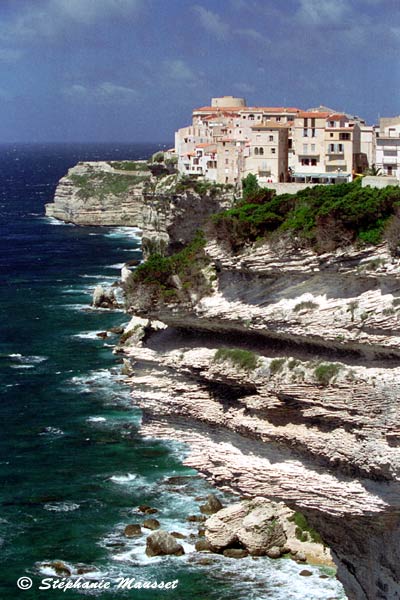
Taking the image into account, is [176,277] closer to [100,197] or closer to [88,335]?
[88,335]

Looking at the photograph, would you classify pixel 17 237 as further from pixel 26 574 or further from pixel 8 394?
pixel 26 574

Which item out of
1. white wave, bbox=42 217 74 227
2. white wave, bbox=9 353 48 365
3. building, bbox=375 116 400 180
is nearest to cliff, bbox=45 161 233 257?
white wave, bbox=42 217 74 227

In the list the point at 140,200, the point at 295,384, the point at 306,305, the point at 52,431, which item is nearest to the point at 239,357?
A: the point at 295,384

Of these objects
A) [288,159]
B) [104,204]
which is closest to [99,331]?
[288,159]

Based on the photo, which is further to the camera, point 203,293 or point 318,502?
point 203,293

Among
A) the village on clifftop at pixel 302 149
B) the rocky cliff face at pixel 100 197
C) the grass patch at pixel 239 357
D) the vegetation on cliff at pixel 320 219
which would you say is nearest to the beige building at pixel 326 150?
the village on clifftop at pixel 302 149

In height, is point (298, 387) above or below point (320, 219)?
below

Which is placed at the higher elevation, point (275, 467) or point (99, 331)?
point (275, 467)
